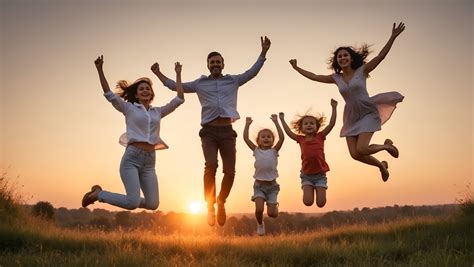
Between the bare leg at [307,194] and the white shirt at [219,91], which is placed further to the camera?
the bare leg at [307,194]

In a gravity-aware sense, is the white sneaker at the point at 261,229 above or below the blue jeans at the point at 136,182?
below

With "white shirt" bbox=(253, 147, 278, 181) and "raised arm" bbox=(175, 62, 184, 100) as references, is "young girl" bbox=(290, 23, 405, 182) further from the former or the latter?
"raised arm" bbox=(175, 62, 184, 100)

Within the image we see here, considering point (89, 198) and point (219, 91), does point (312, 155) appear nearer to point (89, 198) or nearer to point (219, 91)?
point (219, 91)

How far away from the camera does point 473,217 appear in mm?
13641

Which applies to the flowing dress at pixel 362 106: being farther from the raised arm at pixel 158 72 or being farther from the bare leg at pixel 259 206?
the raised arm at pixel 158 72

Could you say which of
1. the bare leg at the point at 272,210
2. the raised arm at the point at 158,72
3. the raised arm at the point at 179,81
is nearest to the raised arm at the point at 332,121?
the bare leg at the point at 272,210

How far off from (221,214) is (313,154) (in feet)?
8.82

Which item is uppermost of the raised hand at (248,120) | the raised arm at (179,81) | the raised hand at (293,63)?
the raised hand at (293,63)

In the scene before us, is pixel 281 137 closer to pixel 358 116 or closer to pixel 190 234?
pixel 358 116

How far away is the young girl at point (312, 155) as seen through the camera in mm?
11945

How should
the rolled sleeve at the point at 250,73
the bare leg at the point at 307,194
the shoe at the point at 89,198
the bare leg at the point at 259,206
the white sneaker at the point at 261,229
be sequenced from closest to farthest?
the shoe at the point at 89,198 < the rolled sleeve at the point at 250,73 < the bare leg at the point at 307,194 < the bare leg at the point at 259,206 < the white sneaker at the point at 261,229

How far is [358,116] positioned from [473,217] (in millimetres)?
5264

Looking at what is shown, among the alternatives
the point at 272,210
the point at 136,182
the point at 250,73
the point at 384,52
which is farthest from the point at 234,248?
the point at 384,52

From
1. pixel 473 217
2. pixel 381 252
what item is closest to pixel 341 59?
pixel 381 252
